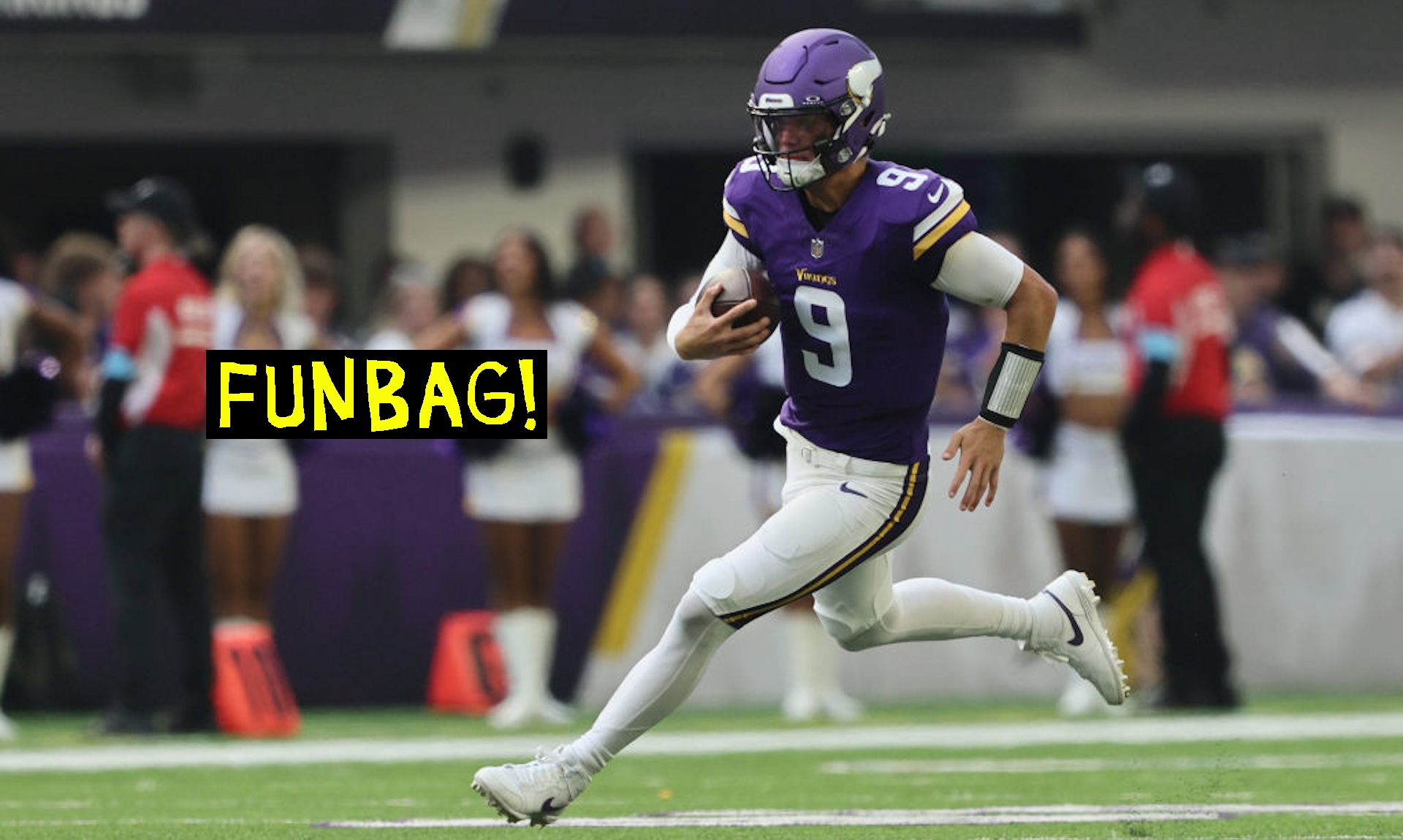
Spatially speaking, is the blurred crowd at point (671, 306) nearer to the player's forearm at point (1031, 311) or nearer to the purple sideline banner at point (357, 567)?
the purple sideline banner at point (357, 567)

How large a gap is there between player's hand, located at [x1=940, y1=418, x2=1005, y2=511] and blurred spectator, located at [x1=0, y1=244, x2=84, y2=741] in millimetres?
4851

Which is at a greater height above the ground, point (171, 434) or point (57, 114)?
point (57, 114)

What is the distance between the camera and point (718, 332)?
Answer: 20.4 ft

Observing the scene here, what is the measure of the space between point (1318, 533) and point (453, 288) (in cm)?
400

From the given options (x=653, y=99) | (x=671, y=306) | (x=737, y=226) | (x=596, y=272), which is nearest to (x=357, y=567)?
(x=596, y=272)

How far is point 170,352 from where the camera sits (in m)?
10.1

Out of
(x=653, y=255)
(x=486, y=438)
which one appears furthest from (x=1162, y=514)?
(x=653, y=255)

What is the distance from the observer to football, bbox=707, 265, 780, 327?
6289mm

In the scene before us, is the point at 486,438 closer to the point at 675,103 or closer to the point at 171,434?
the point at 171,434

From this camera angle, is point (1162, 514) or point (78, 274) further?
point (78, 274)

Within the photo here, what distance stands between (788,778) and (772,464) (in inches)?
103

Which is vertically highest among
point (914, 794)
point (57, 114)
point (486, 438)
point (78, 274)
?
point (57, 114)

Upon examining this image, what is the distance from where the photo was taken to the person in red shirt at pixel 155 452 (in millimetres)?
10055

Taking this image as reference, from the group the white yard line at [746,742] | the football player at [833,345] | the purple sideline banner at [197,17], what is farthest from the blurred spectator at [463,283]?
the football player at [833,345]
